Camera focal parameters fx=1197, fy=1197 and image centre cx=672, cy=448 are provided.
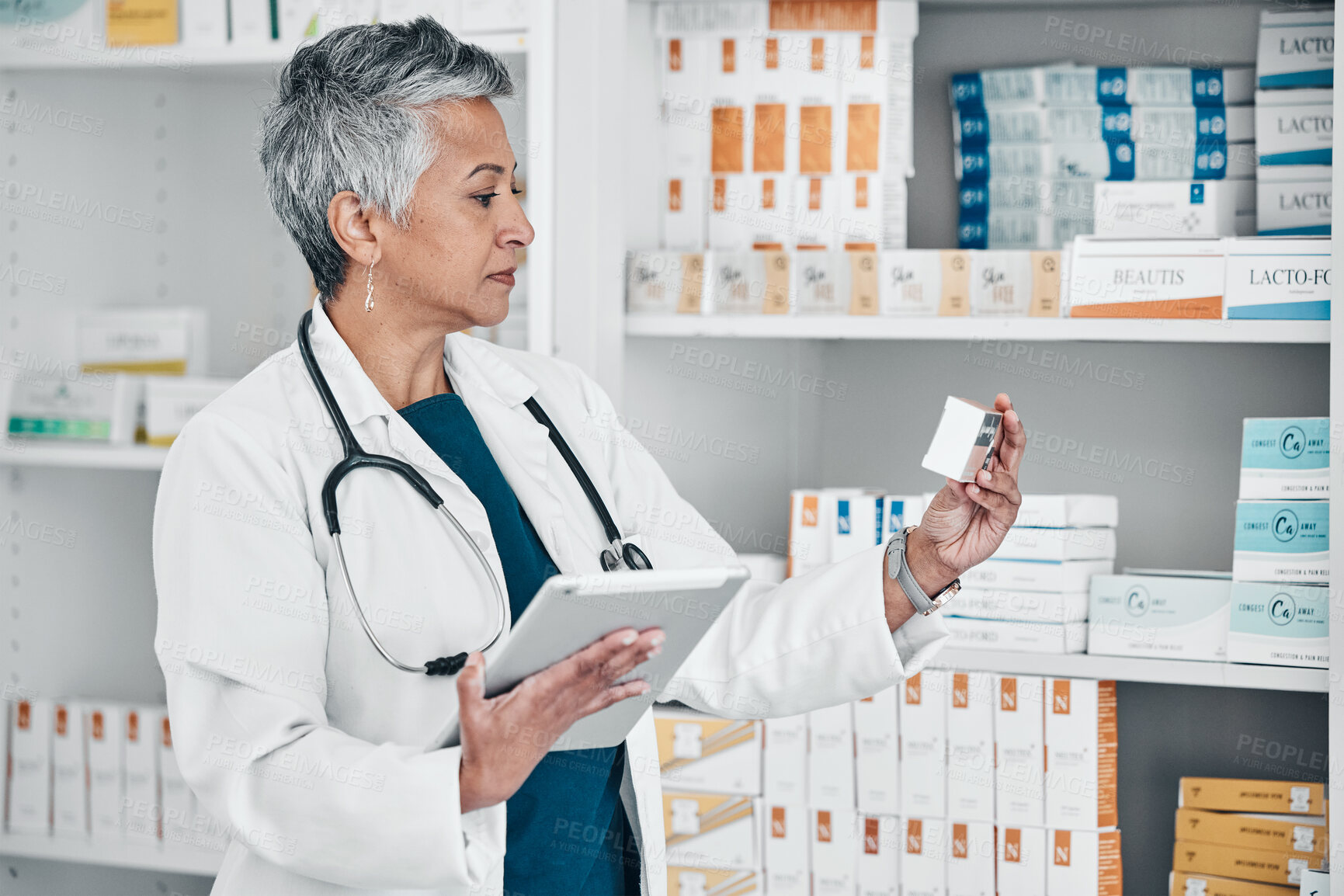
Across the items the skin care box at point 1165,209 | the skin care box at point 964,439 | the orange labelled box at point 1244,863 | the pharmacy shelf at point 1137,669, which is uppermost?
the skin care box at point 1165,209

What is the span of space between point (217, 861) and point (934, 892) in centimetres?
116

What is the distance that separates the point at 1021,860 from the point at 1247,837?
0.32 m

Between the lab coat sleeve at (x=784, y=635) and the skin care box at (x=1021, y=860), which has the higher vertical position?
the lab coat sleeve at (x=784, y=635)

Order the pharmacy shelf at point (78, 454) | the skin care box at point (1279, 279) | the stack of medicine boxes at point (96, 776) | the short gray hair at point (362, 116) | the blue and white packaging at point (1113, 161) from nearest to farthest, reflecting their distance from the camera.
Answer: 1. the short gray hair at point (362, 116)
2. the skin care box at point (1279, 279)
3. the blue and white packaging at point (1113, 161)
4. the pharmacy shelf at point (78, 454)
5. the stack of medicine boxes at point (96, 776)

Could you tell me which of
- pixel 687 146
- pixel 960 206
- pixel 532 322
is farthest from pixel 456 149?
pixel 960 206

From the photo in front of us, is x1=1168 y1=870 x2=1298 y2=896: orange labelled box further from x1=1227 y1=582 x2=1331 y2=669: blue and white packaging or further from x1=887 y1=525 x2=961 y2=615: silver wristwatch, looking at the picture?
x1=887 y1=525 x2=961 y2=615: silver wristwatch

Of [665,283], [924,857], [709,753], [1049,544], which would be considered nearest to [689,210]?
[665,283]

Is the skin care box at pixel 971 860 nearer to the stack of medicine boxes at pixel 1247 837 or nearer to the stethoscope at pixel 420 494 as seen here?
the stack of medicine boxes at pixel 1247 837

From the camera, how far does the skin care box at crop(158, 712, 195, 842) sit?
2018mm

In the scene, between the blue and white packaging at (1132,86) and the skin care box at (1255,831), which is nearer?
the skin care box at (1255,831)

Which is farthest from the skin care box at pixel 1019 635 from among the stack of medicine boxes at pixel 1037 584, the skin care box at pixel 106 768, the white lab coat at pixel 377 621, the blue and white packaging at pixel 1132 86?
the skin care box at pixel 106 768

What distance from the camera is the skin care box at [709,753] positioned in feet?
6.04

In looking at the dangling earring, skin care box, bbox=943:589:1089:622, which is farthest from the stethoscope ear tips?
skin care box, bbox=943:589:1089:622

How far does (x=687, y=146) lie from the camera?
1.90 metres
